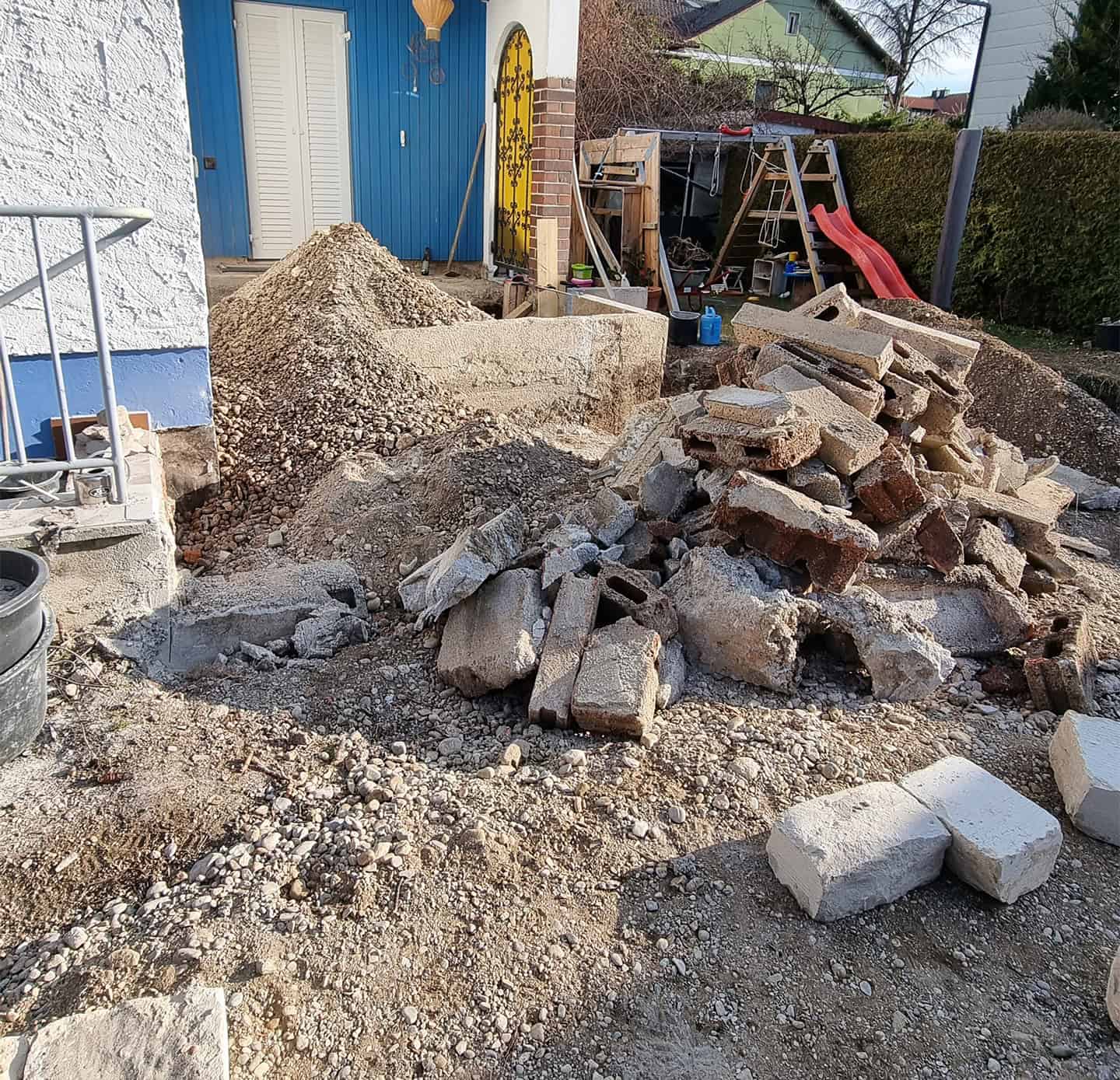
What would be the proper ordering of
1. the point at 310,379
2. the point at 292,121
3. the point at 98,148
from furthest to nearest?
1. the point at 292,121
2. the point at 310,379
3. the point at 98,148

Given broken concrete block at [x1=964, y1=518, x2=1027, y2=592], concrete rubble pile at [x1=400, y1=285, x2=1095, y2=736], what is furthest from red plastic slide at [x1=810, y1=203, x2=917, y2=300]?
broken concrete block at [x1=964, y1=518, x2=1027, y2=592]

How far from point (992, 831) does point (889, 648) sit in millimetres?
1035

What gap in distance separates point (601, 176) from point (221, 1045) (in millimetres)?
12094

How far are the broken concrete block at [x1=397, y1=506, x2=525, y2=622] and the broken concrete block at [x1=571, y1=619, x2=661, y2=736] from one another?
1.99ft

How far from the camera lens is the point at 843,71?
81.5ft

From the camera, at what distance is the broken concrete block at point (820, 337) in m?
4.68

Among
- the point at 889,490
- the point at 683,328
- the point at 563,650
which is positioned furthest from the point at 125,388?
the point at 683,328

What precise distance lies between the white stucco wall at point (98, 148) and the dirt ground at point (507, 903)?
1986 mm

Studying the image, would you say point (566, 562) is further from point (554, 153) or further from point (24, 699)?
point (554, 153)

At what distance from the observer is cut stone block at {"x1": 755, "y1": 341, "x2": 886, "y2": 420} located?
446 cm

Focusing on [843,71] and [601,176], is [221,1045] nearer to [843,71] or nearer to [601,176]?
[601,176]

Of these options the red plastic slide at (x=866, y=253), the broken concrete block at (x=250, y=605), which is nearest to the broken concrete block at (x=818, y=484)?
the broken concrete block at (x=250, y=605)

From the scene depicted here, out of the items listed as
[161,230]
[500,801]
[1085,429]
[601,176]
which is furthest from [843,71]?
[500,801]

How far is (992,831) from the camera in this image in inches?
105
